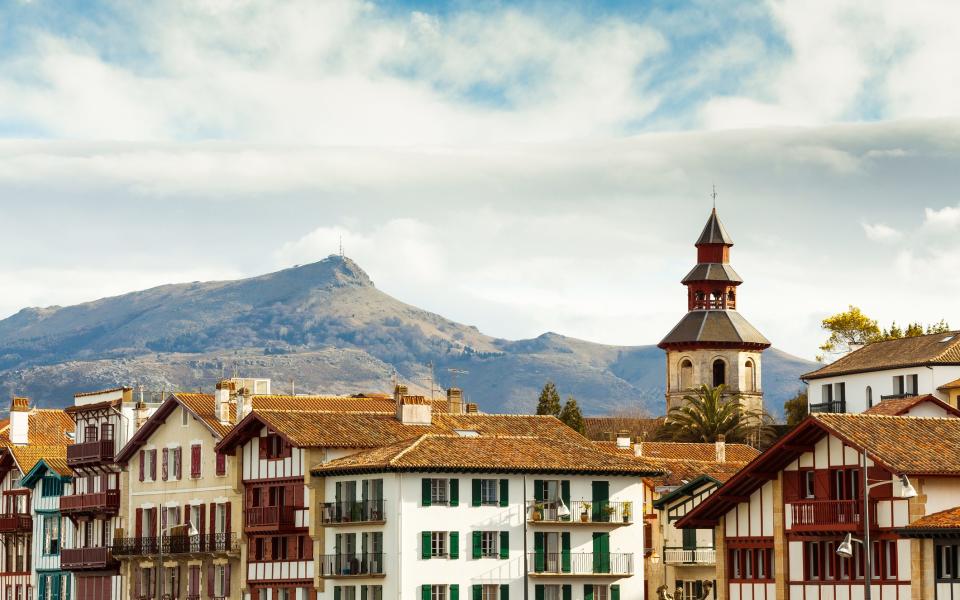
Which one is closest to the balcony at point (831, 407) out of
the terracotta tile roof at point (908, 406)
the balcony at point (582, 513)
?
the terracotta tile roof at point (908, 406)

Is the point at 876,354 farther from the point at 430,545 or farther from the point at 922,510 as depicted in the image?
the point at 922,510

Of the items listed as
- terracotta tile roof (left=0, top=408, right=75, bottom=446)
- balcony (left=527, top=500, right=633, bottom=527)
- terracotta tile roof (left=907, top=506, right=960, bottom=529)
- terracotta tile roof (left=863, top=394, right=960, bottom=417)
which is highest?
terracotta tile roof (left=0, top=408, right=75, bottom=446)

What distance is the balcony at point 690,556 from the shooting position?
108 metres

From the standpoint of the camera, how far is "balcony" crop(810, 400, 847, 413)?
148250 millimetres

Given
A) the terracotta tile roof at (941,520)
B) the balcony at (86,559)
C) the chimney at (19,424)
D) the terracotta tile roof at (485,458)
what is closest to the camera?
the terracotta tile roof at (941,520)

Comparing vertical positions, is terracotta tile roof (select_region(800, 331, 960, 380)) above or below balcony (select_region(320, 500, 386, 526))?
above

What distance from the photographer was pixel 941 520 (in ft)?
240

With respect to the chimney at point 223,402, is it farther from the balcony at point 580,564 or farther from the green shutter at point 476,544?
the balcony at point 580,564

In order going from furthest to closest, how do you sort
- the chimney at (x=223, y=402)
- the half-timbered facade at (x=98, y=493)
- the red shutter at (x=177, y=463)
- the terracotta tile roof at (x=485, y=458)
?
the half-timbered facade at (x=98, y=493) < the red shutter at (x=177, y=463) < the chimney at (x=223, y=402) < the terracotta tile roof at (x=485, y=458)

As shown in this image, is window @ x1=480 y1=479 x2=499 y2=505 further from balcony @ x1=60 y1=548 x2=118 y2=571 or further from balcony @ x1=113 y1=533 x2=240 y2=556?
balcony @ x1=60 y1=548 x2=118 y2=571

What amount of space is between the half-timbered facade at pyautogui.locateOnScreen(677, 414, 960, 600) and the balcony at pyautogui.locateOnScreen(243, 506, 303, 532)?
2563 cm

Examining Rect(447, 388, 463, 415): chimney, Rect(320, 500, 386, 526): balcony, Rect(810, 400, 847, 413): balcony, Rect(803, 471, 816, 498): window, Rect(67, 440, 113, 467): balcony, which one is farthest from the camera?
Rect(810, 400, 847, 413): balcony

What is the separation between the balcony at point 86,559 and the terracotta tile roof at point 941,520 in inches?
2251

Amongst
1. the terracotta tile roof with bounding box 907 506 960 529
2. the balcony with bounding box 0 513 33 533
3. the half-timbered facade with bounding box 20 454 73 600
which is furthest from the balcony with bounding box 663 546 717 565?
the balcony with bounding box 0 513 33 533
